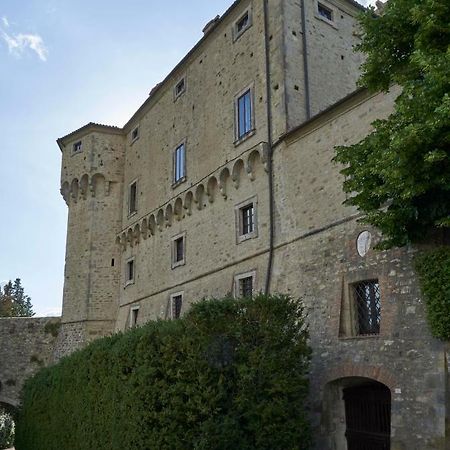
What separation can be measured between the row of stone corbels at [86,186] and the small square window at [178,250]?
7.09m

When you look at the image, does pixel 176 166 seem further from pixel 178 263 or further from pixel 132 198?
pixel 132 198

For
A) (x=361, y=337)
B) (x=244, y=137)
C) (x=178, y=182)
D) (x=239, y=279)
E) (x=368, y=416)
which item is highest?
(x=244, y=137)

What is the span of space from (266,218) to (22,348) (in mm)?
17191

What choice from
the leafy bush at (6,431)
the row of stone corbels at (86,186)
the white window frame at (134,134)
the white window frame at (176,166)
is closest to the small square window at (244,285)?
the white window frame at (176,166)

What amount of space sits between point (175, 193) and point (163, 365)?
11.4m

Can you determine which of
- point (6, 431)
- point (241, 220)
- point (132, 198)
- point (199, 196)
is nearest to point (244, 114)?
point (199, 196)

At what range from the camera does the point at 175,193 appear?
20.9 meters

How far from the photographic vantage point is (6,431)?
25.7 meters

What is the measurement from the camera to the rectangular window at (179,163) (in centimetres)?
2073

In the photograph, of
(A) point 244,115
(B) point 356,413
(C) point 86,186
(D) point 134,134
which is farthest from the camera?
(C) point 86,186

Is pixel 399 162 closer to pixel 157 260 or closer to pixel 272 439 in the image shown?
pixel 272 439

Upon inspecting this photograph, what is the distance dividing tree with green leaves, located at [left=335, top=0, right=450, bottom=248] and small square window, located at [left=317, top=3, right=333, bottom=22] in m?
9.22

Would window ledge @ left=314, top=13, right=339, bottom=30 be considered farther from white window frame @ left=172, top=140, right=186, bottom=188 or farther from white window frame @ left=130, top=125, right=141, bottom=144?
white window frame @ left=130, top=125, right=141, bottom=144

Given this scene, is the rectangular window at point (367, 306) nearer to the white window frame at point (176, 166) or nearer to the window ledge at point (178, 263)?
the window ledge at point (178, 263)
